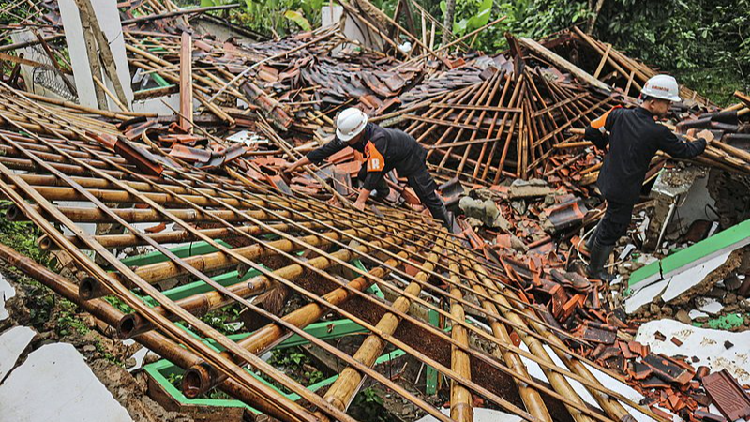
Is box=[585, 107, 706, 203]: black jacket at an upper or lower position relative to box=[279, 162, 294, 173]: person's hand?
upper

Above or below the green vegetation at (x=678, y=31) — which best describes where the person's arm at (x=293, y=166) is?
below

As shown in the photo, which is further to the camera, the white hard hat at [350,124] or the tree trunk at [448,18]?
the tree trunk at [448,18]

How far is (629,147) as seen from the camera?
150 inches

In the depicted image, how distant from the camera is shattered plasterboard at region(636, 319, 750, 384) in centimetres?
316

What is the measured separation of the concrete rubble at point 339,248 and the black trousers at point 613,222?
17.9 inches

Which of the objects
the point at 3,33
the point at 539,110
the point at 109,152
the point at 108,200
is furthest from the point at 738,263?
the point at 3,33

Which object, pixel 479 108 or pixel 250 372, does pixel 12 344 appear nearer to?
pixel 250 372

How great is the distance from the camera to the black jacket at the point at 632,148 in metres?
3.68

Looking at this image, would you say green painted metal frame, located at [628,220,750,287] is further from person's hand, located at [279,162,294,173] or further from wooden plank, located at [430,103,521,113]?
person's hand, located at [279,162,294,173]

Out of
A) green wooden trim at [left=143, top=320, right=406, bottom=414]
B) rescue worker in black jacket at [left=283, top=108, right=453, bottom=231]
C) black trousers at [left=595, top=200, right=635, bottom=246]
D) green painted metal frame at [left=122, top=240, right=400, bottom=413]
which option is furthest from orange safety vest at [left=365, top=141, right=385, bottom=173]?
black trousers at [left=595, top=200, right=635, bottom=246]

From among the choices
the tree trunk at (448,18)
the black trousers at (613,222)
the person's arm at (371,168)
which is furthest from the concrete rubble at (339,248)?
the tree trunk at (448,18)

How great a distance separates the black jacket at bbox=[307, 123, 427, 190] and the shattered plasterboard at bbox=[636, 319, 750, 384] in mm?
2484

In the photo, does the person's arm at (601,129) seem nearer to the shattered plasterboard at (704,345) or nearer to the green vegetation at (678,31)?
the shattered plasterboard at (704,345)

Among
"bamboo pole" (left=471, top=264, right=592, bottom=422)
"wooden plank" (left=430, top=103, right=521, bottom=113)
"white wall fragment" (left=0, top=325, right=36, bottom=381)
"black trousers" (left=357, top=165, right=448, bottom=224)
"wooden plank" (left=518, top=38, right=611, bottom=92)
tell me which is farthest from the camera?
"wooden plank" (left=518, top=38, right=611, bottom=92)
